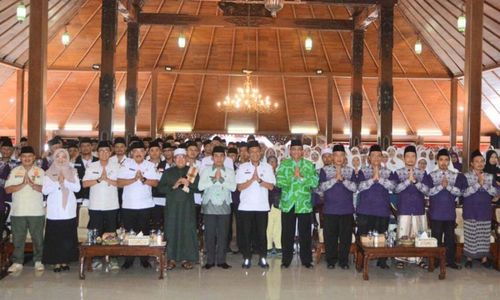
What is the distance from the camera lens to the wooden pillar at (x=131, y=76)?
479 inches

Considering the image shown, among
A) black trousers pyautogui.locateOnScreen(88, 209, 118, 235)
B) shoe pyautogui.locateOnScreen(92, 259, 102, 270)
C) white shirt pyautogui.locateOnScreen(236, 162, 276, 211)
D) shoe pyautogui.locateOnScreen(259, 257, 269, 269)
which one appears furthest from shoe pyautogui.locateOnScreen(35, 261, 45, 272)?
shoe pyautogui.locateOnScreen(259, 257, 269, 269)

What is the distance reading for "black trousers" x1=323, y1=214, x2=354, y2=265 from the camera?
20.0 ft

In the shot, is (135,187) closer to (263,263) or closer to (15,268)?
(15,268)

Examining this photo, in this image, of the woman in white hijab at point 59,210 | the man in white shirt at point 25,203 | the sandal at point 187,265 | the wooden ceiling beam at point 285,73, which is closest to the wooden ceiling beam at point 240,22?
the wooden ceiling beam at point 285,73

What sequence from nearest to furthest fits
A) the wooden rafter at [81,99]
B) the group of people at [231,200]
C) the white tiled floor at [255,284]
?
1. the white tiled floor at [255,284]
2. the group of people at [231,200]
3. the wooden rafter at [81,99]

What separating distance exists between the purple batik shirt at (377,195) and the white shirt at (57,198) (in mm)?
3034

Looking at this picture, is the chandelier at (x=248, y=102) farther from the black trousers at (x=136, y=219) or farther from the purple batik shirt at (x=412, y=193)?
the black trousers at (x=136, y=219)

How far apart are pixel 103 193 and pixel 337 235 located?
8.42 feet

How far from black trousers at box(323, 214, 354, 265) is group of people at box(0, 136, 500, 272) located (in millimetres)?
11

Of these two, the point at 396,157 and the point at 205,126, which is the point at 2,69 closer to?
the point at 205,126

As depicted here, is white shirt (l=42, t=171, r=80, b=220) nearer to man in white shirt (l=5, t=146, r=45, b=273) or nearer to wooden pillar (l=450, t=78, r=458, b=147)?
man in white shirt (l=5, t=146, r=45, b=273)

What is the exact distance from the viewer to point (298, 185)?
6.04m

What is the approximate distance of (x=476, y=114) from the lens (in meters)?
7.52

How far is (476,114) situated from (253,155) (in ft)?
11.2
